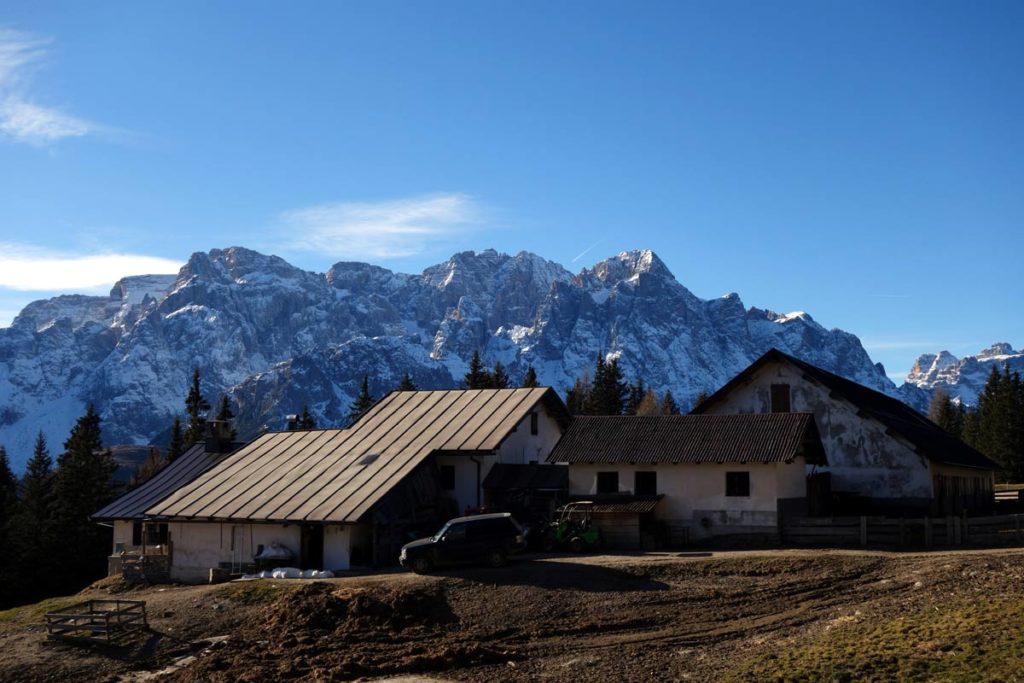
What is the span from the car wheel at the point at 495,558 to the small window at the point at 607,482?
29.9ft

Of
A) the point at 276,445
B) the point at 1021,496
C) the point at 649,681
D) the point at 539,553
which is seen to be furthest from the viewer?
the point at 1021,496

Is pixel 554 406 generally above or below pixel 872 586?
above

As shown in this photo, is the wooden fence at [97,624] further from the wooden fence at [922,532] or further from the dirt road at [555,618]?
the wooden fence at [922,532]

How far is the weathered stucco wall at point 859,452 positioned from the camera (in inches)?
1998

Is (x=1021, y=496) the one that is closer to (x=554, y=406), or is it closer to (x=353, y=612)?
(x=554, y=406)

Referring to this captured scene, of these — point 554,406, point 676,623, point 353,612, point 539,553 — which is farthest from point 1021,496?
point 353,612

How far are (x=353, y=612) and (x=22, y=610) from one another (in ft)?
71.6

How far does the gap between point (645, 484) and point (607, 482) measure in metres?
1.86

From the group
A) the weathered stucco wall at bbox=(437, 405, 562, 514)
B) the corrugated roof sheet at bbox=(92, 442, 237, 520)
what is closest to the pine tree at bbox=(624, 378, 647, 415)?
the corrugated roof sheet at bbox=(92, 442, 237, 520)

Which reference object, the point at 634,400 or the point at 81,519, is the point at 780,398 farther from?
the point at 634,400

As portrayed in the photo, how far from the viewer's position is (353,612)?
35.7 meters

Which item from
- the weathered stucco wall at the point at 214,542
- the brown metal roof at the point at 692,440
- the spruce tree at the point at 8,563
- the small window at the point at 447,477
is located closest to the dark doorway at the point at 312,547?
the weathered stucco wall at the point at 214,542

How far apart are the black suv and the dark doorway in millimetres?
7678

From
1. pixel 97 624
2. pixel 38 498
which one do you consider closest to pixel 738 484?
pixel 97 624
